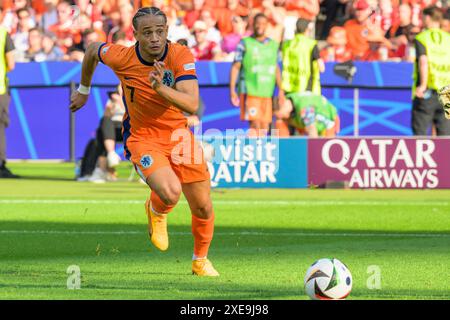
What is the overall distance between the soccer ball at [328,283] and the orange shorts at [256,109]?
13.2 meters

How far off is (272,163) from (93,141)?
344cm

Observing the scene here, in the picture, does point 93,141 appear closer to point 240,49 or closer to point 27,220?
point 240,49

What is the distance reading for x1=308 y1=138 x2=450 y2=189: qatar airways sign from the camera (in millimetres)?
18453

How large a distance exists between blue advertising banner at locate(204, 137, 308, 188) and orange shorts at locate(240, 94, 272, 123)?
2.29 metres

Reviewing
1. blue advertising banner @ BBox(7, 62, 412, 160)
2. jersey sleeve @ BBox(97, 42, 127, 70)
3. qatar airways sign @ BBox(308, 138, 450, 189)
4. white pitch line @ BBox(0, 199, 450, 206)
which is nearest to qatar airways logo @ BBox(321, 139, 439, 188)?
qatar airways sign @ BBox(308, 138, 450, 189)

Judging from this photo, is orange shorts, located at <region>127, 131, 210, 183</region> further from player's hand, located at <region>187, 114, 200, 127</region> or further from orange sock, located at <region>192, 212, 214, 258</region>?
player's hand, located at <region>187, 114, 200, 127</region>

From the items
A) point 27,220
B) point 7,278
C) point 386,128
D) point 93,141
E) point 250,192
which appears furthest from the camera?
point 386,128

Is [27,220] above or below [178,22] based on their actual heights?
below

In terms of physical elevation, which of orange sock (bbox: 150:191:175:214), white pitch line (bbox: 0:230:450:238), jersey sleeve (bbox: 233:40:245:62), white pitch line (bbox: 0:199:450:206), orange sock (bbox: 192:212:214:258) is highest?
jersey sleeve (bbox: 233:40:245:62)

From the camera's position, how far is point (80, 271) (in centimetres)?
963

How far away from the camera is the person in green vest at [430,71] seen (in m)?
19.0

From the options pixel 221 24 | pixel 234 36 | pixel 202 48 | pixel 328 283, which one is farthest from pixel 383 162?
pixel 328 283

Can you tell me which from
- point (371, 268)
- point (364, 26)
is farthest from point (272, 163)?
point (371, 268)

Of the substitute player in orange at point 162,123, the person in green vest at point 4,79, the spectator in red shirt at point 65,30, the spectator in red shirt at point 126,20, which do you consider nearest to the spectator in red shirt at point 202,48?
the spectator in red shirt at point 126,20
